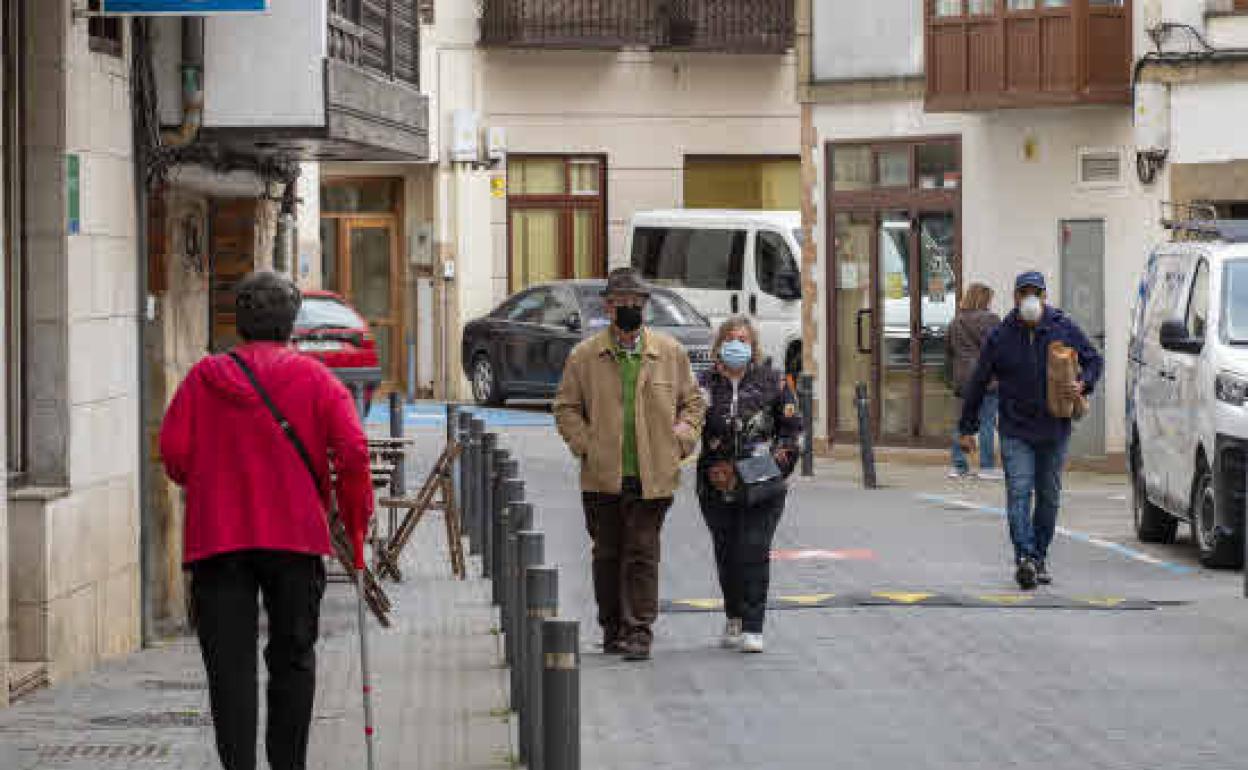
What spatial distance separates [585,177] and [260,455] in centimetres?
3456

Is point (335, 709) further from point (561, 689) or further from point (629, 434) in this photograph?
point (561, 689)

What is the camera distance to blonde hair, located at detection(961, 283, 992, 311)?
86.8 ft

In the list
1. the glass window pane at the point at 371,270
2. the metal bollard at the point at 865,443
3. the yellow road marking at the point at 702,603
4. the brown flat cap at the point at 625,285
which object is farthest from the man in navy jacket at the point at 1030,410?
the glass window pane at the point at 371,270

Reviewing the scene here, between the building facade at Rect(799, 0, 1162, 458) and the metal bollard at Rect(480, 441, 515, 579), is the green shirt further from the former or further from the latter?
the building facade at Rect(799, 0, 1162, 458)

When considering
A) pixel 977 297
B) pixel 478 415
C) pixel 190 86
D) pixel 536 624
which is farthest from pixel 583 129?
pixel 536 624

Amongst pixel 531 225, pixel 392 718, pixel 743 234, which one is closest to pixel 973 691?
pixel 392 718

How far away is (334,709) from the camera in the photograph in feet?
39.8

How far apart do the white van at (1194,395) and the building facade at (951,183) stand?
25.7ft

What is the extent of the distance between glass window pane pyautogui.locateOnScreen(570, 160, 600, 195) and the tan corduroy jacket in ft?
97.8

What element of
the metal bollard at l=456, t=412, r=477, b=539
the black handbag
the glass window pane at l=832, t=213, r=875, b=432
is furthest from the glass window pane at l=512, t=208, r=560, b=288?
the black handbag

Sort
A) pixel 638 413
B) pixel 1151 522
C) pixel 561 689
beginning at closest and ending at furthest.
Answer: pixel 561 689
pixel 638 413
pixel 1151 522

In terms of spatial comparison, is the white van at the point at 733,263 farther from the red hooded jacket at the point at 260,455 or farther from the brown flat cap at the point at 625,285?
the red hooded jacket at the point at 260,455

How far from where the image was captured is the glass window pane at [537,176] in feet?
142

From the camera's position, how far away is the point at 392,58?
17469 millimetres
